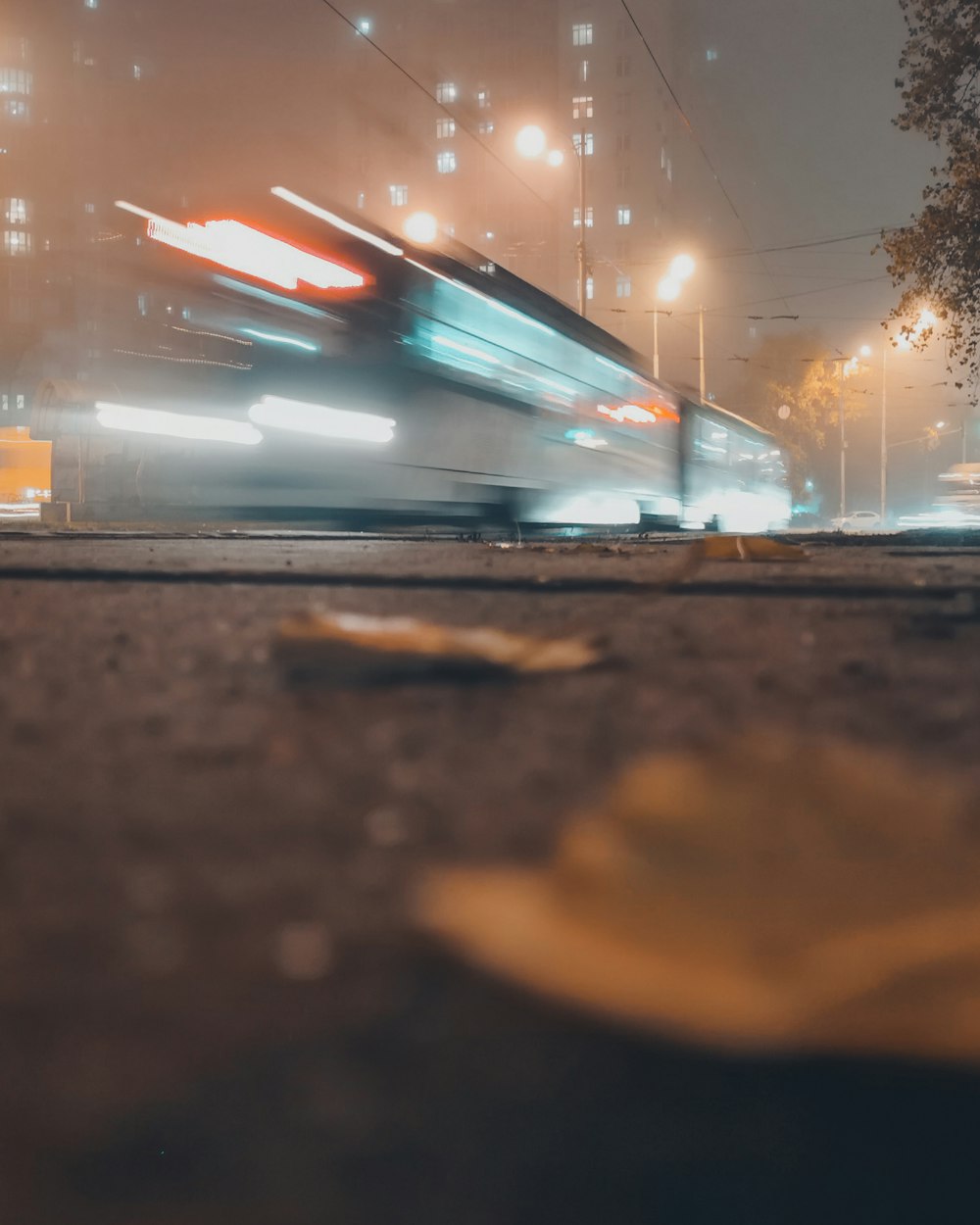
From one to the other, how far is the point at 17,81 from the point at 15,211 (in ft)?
41.1

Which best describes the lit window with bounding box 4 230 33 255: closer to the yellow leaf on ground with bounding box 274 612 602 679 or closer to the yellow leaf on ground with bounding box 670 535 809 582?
the yellow leaf on ground with bounding box 670 535 809 582

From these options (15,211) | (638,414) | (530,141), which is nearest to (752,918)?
(638,414)

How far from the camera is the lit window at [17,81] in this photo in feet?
376

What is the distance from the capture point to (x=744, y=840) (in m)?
0.86

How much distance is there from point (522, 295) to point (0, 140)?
11418 centimetres

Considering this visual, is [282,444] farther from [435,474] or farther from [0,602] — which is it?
[0,602]

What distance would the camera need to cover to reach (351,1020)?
21.3 inches

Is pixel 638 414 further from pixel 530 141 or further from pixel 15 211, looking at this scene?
pixel 15 211

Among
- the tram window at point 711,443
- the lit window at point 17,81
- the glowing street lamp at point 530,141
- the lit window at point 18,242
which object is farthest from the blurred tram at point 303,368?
the lit window at point 17,81

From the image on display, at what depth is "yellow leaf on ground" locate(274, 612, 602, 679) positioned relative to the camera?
172 centimetres

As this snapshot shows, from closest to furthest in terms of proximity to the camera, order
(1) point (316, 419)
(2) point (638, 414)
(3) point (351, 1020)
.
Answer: (3) point (351, 1020) < (1) point (316, 419) < (2) point (638, 414)

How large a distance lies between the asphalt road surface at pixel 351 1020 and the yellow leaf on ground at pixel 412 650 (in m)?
0.26


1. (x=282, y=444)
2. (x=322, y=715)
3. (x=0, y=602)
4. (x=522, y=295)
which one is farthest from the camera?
(x=522, y=295)

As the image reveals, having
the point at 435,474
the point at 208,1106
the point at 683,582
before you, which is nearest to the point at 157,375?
the point at 435,474
